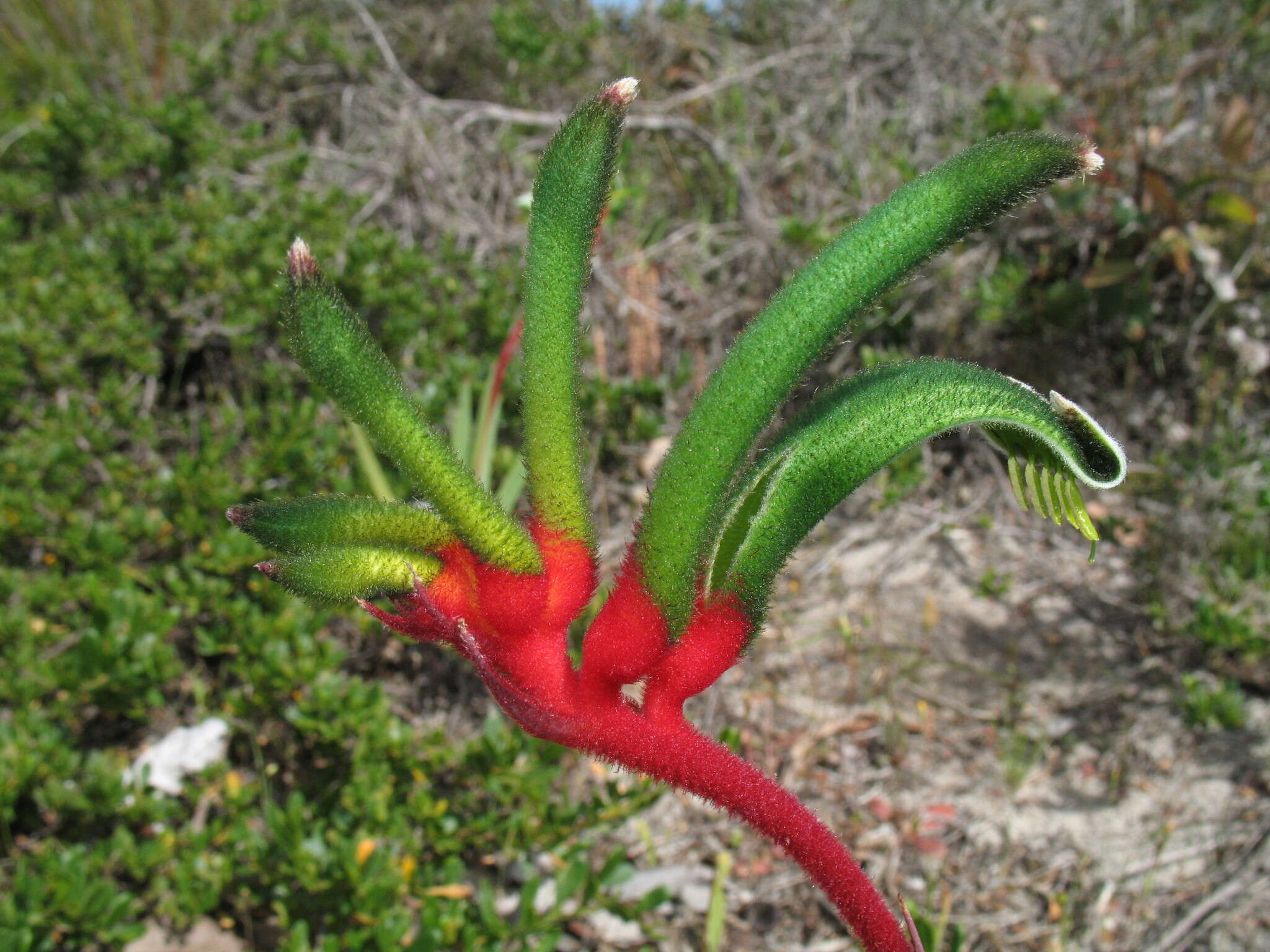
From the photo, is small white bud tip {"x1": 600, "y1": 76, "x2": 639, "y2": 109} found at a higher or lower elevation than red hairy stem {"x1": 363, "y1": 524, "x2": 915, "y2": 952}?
higher

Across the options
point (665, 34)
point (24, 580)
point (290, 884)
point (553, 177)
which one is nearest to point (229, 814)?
point (290, 884)

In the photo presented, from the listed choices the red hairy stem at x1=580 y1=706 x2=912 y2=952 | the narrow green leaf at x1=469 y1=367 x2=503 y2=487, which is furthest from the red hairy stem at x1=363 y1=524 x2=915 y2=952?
the narrow green leaf at x1=469 y1=367 x2=503 y2=487

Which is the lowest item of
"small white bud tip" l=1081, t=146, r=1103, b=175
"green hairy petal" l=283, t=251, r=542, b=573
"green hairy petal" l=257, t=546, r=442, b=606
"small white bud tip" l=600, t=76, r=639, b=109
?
"green hairy petal" l=257, t=546, r=442, b=606

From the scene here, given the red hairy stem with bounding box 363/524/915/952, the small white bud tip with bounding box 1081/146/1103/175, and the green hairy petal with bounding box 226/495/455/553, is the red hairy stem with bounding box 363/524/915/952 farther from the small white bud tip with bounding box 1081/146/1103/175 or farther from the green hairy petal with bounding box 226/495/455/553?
the small white bud tip with bounding box 1081/146/1103/175

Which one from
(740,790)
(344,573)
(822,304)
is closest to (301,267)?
(344,573)

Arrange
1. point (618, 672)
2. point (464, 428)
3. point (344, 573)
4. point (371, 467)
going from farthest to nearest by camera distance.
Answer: point (371, 467)
point (464, 428)
point (618, 672)
point (344, 573)

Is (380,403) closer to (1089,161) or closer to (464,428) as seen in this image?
(1089,161)
